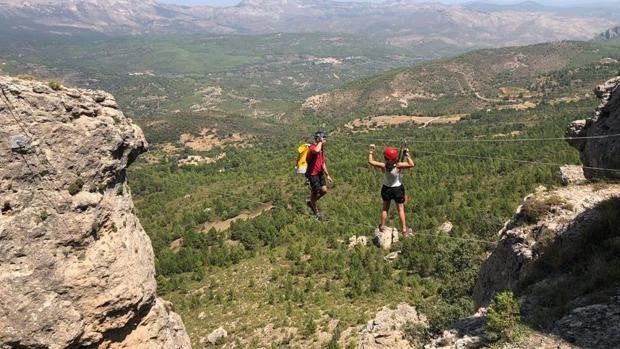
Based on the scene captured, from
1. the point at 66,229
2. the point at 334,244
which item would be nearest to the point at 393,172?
the point at 66,229

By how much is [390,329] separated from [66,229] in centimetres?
1678

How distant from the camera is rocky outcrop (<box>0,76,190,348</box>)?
1734 cm

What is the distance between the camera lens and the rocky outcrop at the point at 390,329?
84.0 feet

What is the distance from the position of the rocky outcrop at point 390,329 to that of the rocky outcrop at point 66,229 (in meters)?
11.2

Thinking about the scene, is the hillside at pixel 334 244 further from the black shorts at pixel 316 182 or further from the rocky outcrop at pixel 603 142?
the black shorts at pixel 316 182

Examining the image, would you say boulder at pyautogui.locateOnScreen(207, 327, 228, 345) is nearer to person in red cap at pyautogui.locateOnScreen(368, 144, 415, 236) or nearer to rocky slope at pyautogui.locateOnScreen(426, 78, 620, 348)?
rocky slope at pyautogui.locateOnScreen(426, 78, 620, 348)

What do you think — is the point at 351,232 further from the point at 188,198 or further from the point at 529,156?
the point at 188,198

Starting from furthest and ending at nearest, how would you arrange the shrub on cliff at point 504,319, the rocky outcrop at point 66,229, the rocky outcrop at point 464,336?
1. the rocky outcrop at point 66,229
2. the rocky outcrop at point 464,336
3. the shrub on cliff at point 504,319

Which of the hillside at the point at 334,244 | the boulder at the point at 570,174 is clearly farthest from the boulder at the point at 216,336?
the boulder at the point at 570,174

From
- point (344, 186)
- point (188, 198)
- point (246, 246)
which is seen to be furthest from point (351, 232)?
point (188, 198)

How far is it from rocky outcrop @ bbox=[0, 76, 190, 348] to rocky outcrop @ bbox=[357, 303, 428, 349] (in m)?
11.2

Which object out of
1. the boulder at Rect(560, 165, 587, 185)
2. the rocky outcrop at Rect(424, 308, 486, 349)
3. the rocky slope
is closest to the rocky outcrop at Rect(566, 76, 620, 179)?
the rocky slope

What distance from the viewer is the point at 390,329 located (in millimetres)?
26562

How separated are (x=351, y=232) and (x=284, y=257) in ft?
28.4
